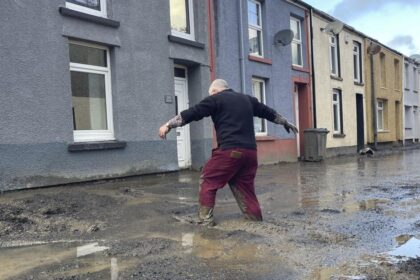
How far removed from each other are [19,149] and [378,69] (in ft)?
72.1

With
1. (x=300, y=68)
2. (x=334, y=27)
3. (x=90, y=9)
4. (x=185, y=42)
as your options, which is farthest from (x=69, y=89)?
(x=334, y=27)

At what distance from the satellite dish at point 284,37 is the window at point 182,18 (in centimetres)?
447

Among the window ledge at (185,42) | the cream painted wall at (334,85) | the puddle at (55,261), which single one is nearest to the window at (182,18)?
the window ledge at (185,42)

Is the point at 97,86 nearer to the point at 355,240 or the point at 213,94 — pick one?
the point at 213,94

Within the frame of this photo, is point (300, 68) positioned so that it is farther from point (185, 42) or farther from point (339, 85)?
point (185, 42)

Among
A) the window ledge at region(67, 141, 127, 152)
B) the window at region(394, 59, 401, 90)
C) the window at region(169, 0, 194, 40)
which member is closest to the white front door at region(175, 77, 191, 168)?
the window at region(169, 0, 194, 40)

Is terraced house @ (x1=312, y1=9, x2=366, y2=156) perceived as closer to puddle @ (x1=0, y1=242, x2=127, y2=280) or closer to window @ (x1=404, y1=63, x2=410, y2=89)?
window @ (x1=404, y1=63, x2=410, y2=89)

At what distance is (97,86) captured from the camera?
9734 millimetres

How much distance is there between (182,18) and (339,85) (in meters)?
10.9

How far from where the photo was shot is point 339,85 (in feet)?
67.8

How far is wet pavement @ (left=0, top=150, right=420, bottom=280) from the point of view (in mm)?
3873

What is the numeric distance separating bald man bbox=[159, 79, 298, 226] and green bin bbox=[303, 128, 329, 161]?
11.5 m

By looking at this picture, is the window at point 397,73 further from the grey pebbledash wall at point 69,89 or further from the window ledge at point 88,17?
the window ledge at point 88,17

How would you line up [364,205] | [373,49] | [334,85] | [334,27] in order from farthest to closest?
[373,49]
[334,85]
[334,27]
[364,205]
